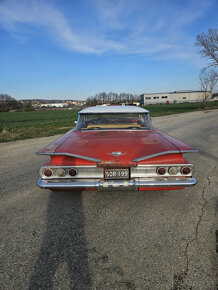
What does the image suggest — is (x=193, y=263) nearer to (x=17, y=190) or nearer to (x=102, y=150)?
(x=102, y=150)

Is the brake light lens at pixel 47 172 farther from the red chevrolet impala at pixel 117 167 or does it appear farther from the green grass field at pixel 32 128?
the green grass field at pixel 32 128

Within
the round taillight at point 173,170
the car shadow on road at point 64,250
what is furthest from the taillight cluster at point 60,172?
the round taillight at point 173,170

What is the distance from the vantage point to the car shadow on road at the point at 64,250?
1.53m

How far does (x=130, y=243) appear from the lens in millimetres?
1926

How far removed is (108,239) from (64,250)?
0.49 m

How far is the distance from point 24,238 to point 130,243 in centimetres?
124

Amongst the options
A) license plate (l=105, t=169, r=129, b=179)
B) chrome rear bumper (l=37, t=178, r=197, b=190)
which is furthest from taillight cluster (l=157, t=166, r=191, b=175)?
license plate (l=105, t=169, r=129, b=179)

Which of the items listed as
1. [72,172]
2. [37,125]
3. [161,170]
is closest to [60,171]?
[72,172]

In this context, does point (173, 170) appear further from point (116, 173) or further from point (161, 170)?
point (116, 173)

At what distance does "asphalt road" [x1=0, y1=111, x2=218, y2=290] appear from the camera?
5.04ft

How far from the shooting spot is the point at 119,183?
223cm

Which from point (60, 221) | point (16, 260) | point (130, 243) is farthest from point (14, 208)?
point (130, 243)

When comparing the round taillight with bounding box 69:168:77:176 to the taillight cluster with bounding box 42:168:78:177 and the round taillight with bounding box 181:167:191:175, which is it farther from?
the round taillight with bounding box 181:167:191:175

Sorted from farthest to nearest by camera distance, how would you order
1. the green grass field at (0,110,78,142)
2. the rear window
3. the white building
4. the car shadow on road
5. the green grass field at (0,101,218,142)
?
the white building < the green grass field at (0,101,218,142) < the green grass field at (0,110,78,142) < the rear window < the car shadow on road
